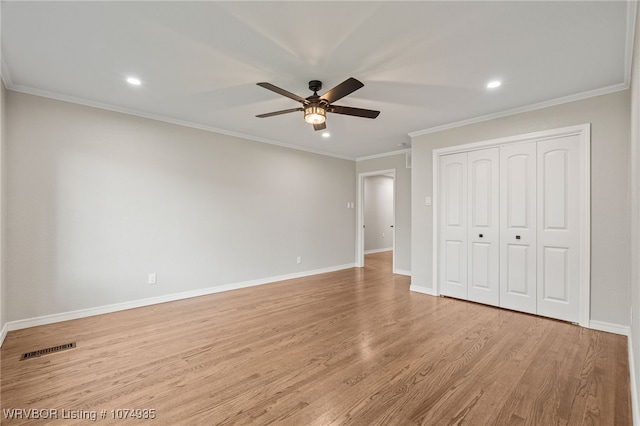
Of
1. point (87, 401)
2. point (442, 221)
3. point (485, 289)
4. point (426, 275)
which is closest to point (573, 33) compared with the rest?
point (442, 221)

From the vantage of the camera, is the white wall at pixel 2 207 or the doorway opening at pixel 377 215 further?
the doorway opening at pixel 377 215

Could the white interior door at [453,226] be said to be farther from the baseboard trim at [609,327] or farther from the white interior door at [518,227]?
the baseboard trim at [609,327]

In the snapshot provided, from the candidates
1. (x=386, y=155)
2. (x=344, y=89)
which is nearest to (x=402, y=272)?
(x=386, y=155)

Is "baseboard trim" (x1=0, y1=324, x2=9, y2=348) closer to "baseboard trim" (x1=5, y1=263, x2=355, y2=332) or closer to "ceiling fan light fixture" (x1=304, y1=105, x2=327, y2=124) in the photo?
"baseboard trim" (x1=5, y1=263, x2=355, y2=332)

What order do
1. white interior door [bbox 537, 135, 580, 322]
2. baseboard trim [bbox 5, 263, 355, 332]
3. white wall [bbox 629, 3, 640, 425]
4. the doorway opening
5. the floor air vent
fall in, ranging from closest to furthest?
white wall [bbox 629, 3, 640, 425] → the floor air vent → baseboard trim [bbox 5, 263, 355, 332] → white interior door [bbox 537, 135, 580, 322] → the doorway opening

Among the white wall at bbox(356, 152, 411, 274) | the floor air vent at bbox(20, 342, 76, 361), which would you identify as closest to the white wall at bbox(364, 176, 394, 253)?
the white wall at bbox(356, 152, 411, 274)

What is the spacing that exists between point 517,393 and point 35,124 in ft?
17.1

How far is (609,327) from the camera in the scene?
9.46 ft

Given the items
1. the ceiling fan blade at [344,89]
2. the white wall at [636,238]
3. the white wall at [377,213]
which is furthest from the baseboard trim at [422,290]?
the white wall at [377,213]

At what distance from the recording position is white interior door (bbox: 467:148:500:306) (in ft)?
12.1

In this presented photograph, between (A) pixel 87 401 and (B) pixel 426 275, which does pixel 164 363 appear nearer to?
(A) pixel 87 401

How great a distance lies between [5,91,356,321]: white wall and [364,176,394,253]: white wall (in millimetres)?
3722

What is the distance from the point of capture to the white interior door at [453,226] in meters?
4.01

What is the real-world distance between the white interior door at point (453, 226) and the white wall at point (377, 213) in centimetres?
436
